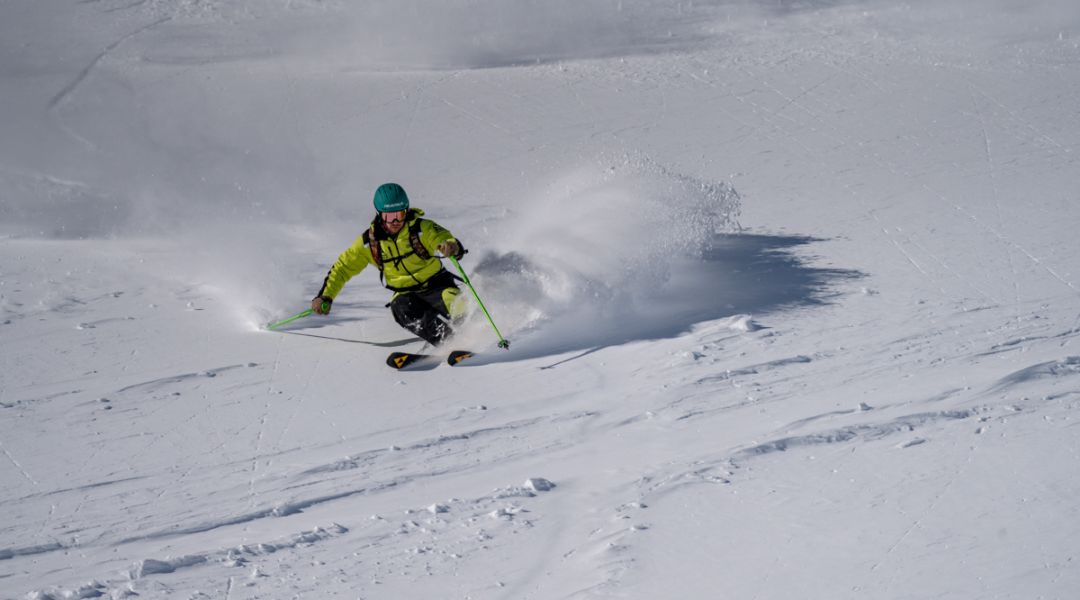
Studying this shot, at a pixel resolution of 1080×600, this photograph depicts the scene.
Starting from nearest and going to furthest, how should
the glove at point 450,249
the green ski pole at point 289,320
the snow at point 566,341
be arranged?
the snow at point 566,341 < the glove at point 450,249 < the green ski pole at point 289,320

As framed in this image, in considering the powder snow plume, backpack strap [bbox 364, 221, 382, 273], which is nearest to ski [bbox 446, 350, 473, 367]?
the powder snow plume

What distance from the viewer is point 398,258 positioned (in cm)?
706

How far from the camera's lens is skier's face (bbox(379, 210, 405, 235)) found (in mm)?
6887

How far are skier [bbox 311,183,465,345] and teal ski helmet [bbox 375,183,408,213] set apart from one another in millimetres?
22

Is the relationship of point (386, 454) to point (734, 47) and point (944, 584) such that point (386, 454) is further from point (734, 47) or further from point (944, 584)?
point (734, 47)

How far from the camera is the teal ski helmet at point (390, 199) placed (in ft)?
22.1

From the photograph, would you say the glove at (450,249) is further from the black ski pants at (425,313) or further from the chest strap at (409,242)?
the black ski pants at (425,313)

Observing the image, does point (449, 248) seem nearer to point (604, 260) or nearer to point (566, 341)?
point (566, 341)

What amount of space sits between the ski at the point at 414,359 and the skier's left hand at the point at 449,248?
615 mm

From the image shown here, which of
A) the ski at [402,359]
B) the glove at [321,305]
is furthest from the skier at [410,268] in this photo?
the ski at [402,359]

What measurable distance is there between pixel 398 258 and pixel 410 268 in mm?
110

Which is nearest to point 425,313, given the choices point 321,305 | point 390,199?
point 321,305

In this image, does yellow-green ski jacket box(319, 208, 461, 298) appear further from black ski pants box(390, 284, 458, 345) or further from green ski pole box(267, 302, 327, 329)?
green ski pole box(267, 302, 327, 329)

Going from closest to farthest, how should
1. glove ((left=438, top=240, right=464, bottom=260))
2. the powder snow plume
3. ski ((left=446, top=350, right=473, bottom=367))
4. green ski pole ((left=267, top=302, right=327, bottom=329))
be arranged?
ski ((left=446, top=350, right=473, bottom=367))
glove ((left=438, top=240, right=464, bottom=260))
the powder snow plume
green ski pole ((left=267, top=302, right=327, bottom=329))
